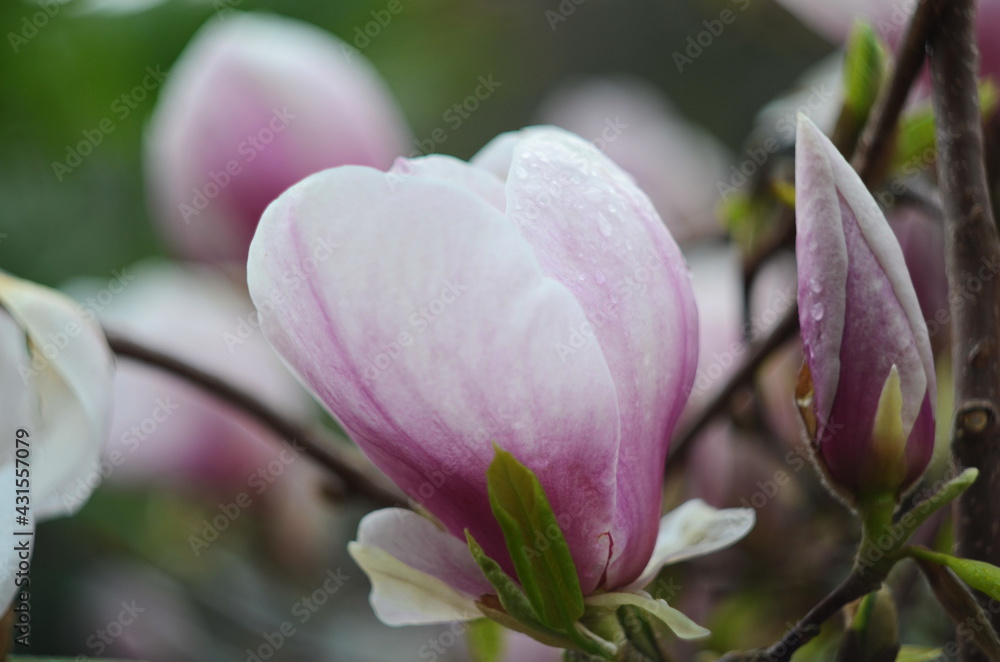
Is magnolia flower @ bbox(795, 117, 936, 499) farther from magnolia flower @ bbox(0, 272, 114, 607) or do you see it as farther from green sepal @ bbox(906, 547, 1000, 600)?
magnolia flower @ bbox(0, 272, 114, 607)

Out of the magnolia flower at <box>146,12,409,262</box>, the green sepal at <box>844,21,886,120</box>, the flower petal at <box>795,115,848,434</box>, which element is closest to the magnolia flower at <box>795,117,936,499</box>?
the flower petal at <box>795,115,848,434</box>

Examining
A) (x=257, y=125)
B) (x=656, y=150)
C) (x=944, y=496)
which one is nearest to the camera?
(x=944, y=496)

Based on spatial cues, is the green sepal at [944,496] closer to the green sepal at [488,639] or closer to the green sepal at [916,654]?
the green sepal at [916,654]

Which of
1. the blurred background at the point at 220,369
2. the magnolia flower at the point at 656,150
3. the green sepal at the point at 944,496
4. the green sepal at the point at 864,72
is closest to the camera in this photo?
the green sepal at the point at 944,496

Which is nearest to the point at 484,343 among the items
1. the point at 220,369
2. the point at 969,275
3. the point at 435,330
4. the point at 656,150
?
the point at 435,330

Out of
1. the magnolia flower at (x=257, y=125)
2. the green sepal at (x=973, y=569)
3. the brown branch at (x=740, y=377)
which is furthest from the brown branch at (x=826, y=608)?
the magnolia flower at (x=257, y=125)

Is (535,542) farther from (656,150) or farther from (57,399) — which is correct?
(656,150)

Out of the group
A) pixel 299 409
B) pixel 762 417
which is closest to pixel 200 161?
pixel 299 409
